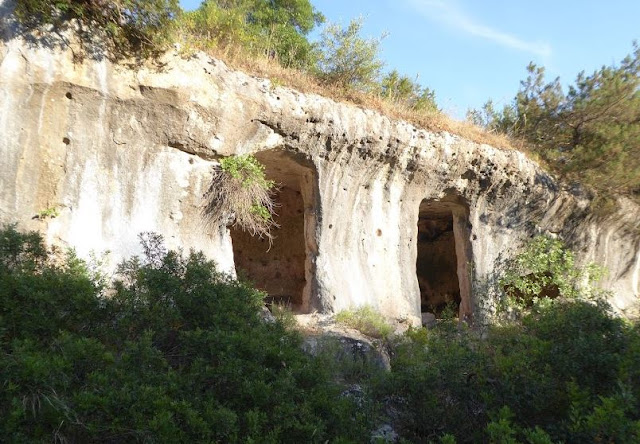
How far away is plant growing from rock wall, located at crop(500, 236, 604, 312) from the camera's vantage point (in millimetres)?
Answer: 10492

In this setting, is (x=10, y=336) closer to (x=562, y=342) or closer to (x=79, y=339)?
(x=79, y=339)

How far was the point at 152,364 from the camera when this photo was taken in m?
3.73

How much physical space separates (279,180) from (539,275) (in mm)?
5462

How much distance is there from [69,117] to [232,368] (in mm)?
3969

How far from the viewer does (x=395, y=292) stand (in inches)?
362

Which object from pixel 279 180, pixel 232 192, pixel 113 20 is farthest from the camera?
pixel 279 180

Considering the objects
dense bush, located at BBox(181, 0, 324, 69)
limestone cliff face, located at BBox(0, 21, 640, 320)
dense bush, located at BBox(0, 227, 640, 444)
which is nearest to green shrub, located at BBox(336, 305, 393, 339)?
limestone cliff face, located at BBox(0, 21, 640, 320)

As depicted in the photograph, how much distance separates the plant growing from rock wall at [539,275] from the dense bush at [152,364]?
705 centimetres

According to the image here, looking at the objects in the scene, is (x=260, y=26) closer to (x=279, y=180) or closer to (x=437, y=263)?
(x=279, y=180)

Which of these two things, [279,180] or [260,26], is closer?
[279,180]

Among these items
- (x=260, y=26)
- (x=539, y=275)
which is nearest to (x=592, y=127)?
(x=539, y=275)

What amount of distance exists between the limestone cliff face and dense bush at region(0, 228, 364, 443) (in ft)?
4.92

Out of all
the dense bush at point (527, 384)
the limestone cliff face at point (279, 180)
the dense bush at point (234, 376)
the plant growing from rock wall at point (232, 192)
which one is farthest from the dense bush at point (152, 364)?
the plant growing from rock wall at point (232, 192)

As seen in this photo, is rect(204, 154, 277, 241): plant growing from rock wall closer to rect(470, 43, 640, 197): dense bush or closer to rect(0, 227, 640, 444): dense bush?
rect(0, 227, 640, 444): dense bush
